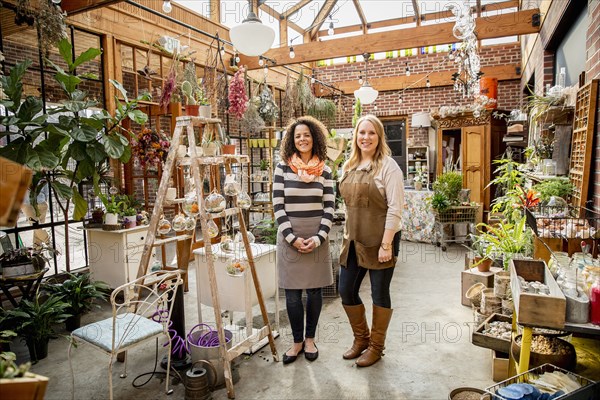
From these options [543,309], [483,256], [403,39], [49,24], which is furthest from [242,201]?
[403,39]

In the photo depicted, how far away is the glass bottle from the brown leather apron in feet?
3.62

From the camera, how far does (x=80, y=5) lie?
Answer: 379 cm

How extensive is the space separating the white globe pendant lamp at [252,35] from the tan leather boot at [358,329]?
224cm

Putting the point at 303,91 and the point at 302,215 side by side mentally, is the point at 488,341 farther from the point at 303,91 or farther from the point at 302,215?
the point at 303,91

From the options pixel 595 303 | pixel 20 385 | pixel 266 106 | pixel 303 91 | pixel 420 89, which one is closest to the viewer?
pixel 20 385

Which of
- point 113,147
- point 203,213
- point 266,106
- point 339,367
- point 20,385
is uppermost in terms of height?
point 266,106

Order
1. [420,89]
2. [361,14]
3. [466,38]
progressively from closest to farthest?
[466,38] → [361,14] → [420,89]

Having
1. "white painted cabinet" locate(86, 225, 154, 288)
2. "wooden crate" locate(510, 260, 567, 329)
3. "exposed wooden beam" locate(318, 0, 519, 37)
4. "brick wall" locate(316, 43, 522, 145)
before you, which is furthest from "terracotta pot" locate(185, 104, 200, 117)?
"exposed wooden beam" locate(318, 0, 519, 37)

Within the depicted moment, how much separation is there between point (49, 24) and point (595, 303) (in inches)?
169

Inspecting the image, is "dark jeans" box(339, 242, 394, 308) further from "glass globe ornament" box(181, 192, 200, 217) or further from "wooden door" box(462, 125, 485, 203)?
"wooden door" box(462, 125, 485, 203)

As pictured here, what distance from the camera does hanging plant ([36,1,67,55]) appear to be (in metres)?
3.55

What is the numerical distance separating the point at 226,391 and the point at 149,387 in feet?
1.55

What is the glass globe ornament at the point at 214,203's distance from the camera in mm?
2402

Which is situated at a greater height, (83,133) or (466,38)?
(466,38)
